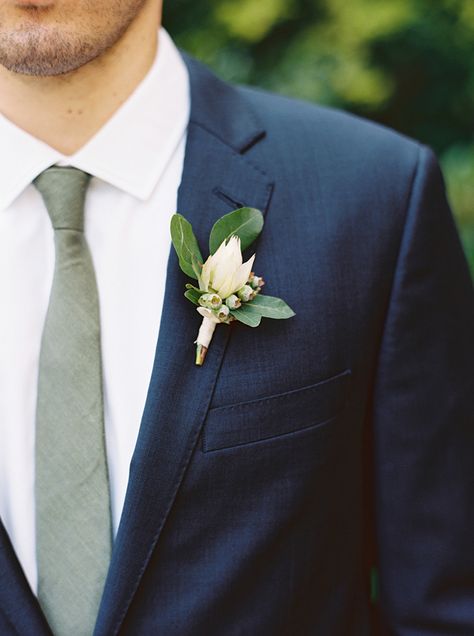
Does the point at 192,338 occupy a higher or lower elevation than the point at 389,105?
higher

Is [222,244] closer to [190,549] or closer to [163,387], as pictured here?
[163,387]

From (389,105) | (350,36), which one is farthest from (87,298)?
(389,105)

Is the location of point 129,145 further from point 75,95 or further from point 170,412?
point 170,412

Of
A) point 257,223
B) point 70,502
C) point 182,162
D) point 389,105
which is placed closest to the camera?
point 70,502

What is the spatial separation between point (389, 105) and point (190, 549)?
2947 mm

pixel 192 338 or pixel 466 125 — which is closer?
pixel 192 338

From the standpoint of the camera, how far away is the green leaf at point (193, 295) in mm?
1563

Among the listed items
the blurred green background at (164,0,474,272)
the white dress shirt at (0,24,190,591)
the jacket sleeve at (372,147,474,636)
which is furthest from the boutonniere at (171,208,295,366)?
the blurred green background at (164,0,474,272)

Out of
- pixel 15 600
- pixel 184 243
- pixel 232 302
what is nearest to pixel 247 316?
pixel 232 302

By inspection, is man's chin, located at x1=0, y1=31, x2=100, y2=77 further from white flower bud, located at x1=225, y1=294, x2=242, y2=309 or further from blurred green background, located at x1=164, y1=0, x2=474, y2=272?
blurred green background, located at x1=164, y1=0, x2=474, y2=272

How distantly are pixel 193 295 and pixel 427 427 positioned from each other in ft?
2.12

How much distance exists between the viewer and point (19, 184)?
164cm

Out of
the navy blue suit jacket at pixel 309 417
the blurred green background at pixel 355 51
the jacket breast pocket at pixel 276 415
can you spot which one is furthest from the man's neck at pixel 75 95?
the blurred green background at pixel 355 51

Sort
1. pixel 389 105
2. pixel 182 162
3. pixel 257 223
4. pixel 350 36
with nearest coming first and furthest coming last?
1. pixel 257 223
2. pixel 182 162
3. pixel 350 36
4. pixel 389 105
